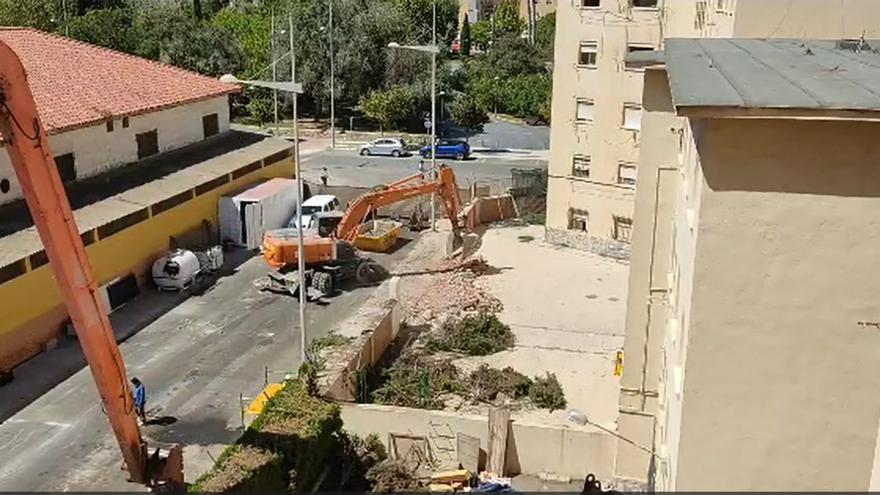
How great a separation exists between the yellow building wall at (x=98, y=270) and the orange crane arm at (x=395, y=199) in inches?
226

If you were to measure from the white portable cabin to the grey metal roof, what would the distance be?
872 inches

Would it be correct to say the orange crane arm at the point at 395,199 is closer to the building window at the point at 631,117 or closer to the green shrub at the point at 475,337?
the green shrub at the point at 475,337

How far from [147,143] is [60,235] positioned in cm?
2176

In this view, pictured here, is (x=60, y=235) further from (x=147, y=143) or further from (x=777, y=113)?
(x=147, y=143)

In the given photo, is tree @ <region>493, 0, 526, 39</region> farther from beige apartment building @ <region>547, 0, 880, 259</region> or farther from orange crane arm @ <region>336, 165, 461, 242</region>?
orange crane arm @ <region>336, 165, 461, 242</region>

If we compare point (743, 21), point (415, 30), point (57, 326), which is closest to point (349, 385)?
point (57, 326)

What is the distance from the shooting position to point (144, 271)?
31.3 metres

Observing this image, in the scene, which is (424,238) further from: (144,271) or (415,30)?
(415,30)

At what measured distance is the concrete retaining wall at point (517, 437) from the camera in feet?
63.7

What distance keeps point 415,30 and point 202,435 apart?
50.9 meters

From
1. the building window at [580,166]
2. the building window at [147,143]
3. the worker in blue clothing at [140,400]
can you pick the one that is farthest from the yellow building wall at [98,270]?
the building window at [580,166]

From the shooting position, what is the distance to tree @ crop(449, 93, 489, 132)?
6112 centimetres

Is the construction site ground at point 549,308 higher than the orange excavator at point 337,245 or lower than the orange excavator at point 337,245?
lower

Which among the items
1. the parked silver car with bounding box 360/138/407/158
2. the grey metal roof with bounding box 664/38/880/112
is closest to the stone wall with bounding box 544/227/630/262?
the parked silver car with bounding box 360/138/407/158
